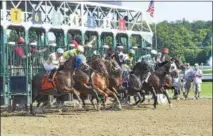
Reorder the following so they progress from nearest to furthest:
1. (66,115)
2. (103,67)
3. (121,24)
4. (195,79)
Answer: (66,115) → (103,67) → (195,79) → (121,24)

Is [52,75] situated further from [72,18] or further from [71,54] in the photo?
[72,18]

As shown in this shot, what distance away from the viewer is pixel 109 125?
13875 millimetres

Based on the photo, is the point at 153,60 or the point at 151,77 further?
the point at 153,60

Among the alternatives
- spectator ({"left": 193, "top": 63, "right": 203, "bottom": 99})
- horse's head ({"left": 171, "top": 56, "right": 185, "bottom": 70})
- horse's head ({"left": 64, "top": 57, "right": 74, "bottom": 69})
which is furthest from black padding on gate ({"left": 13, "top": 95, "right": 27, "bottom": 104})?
spectator ({"left": 193, "top": 63, "right": 203, "bottom": 99})

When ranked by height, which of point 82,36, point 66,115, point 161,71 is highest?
point 82,36

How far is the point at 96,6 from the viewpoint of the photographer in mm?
42406

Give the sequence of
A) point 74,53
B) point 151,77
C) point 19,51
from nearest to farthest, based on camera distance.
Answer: point 74,53 < point 19,51 < point 151,77

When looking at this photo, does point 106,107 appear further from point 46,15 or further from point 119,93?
point 46,15

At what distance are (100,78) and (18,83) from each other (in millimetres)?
3379

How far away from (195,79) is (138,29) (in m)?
17.9

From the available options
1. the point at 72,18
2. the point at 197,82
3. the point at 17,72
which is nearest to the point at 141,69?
the point at 17,72

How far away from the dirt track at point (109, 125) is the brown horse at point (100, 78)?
1.37m

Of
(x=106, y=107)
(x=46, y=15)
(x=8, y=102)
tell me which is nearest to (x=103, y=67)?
(x=106, y=107)

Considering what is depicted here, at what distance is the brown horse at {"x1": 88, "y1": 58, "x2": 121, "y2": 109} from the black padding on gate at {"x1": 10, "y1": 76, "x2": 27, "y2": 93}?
115 inches
